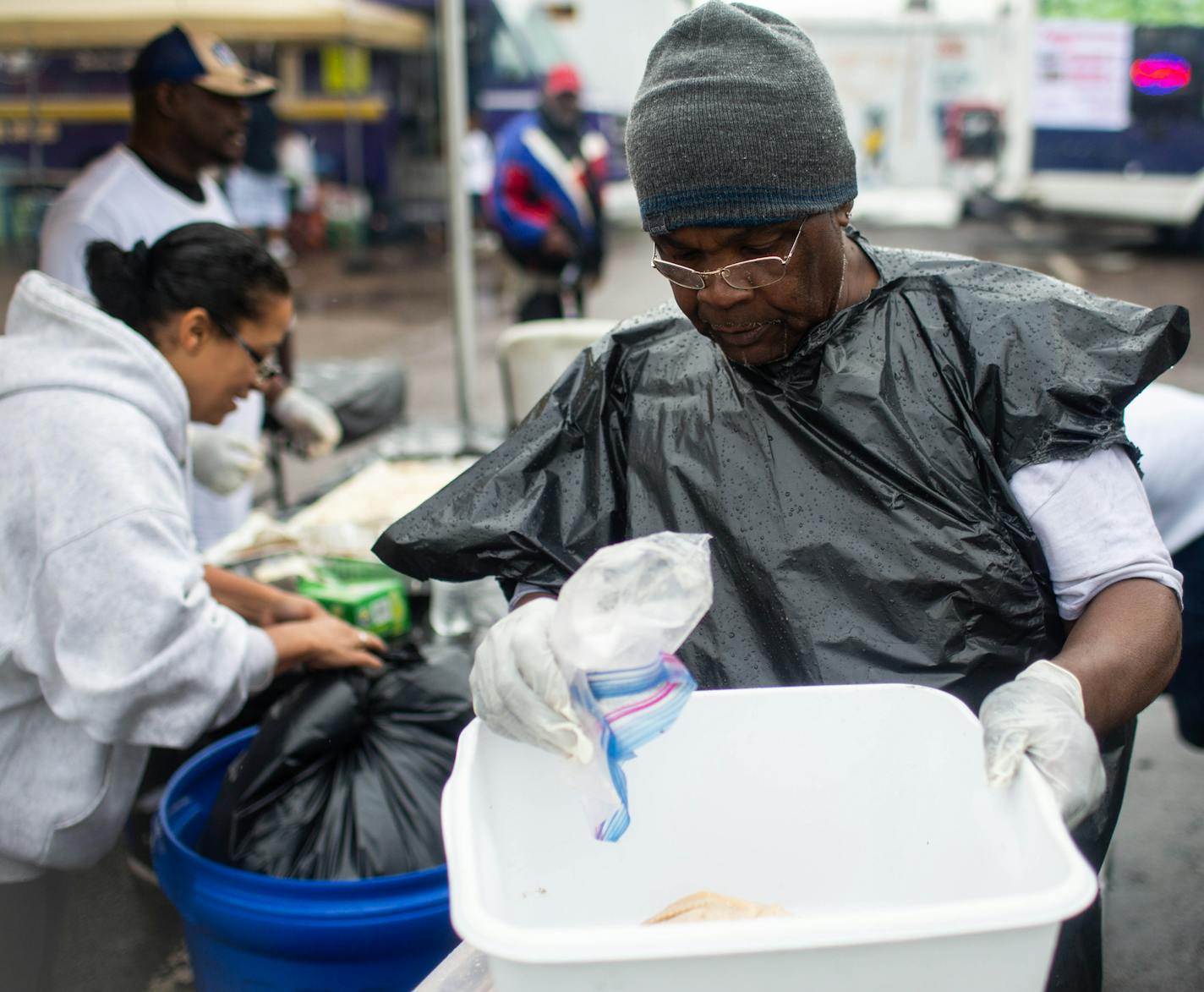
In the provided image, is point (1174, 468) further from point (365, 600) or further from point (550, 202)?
point (550, 202)

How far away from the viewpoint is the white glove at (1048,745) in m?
1.07

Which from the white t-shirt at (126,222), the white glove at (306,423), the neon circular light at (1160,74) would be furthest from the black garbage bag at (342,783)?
the neon circular light at (1160,74)

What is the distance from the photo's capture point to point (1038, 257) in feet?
43.2

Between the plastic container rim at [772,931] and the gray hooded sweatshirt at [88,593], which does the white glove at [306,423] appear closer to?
the gray hooded sweatshirt at [88,593]

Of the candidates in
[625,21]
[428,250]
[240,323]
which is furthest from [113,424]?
[625,21]

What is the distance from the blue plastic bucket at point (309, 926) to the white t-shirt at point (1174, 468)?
1.47 meters

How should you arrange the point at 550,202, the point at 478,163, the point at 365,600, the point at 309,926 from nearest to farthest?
the point at 309,926 < the point at 365,600 < the point at 550,202 < the point at 478,163

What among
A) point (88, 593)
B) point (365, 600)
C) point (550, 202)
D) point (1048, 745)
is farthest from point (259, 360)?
point (550, 202)

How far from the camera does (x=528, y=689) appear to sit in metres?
1.06

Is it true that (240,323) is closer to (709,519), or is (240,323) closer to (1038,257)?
(709,519)

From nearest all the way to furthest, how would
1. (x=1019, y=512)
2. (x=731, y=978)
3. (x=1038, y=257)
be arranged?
(x=731, y=978) < (x=1019, y=512) < (x=1038, y=257)

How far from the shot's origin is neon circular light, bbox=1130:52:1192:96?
39.1 ft

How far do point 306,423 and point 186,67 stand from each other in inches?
43.0

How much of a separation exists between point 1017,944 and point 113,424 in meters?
1.51
